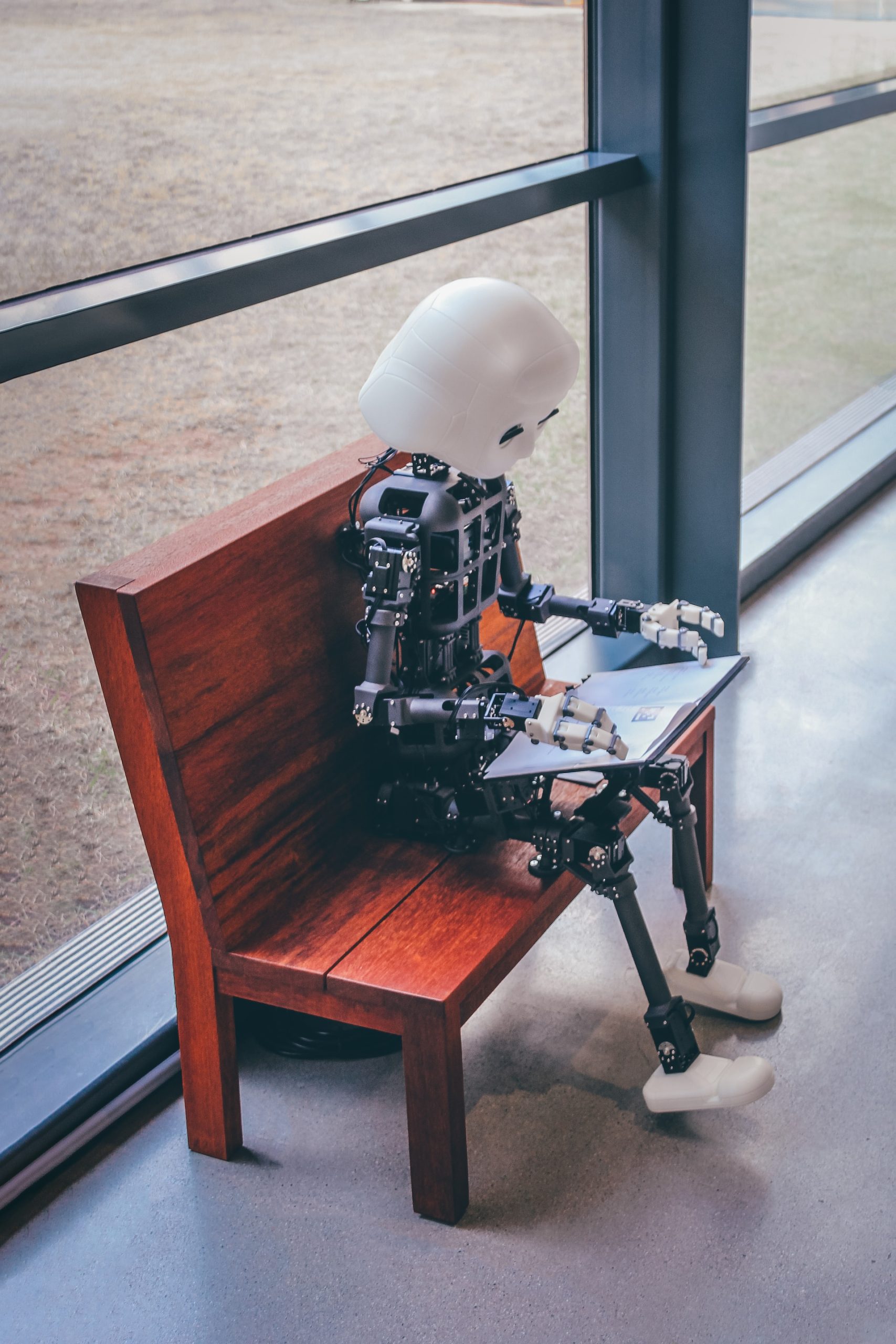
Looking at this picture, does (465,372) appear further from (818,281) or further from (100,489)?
(818,281)

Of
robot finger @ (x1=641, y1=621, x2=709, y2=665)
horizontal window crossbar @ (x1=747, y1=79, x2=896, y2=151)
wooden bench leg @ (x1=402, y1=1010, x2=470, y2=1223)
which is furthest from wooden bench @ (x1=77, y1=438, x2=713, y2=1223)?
horizontal window crossbar @ (x1=747, y1=79, x2=896, y2=151)

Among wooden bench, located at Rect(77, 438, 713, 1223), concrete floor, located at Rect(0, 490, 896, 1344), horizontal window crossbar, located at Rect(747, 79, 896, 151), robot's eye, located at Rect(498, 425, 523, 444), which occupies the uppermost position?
horizontal window crossbar, located at Rect(747, 79, 896, 151)

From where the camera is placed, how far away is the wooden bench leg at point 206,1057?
72.8 inches

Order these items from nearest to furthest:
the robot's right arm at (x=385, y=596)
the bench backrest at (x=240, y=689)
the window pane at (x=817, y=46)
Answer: the bench backrest at (x=240, y=689)
the robot's right arm at (x=385, y=596)
the window pane at (x=817, y=46)

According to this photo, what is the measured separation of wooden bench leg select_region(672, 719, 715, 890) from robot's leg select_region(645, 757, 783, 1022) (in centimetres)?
21

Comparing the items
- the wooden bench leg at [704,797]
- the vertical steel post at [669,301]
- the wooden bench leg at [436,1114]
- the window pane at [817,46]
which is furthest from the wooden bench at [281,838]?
the window pane at [817,46]

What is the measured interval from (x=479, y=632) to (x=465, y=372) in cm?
50

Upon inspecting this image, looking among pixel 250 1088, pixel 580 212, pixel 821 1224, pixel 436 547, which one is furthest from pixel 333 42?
pixel 821 1224

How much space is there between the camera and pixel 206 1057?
6.18 ft

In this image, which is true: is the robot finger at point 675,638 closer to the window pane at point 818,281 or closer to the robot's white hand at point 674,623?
the robot's white hand at point 674,623

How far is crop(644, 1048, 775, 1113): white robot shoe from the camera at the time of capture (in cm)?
190

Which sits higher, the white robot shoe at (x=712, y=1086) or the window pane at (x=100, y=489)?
the window pane at (x=100, y=489)

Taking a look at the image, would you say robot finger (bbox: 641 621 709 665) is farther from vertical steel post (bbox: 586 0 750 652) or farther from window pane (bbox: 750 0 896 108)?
window pane (bbox: 750 0 896 108)

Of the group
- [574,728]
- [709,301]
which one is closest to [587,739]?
[574,728]
